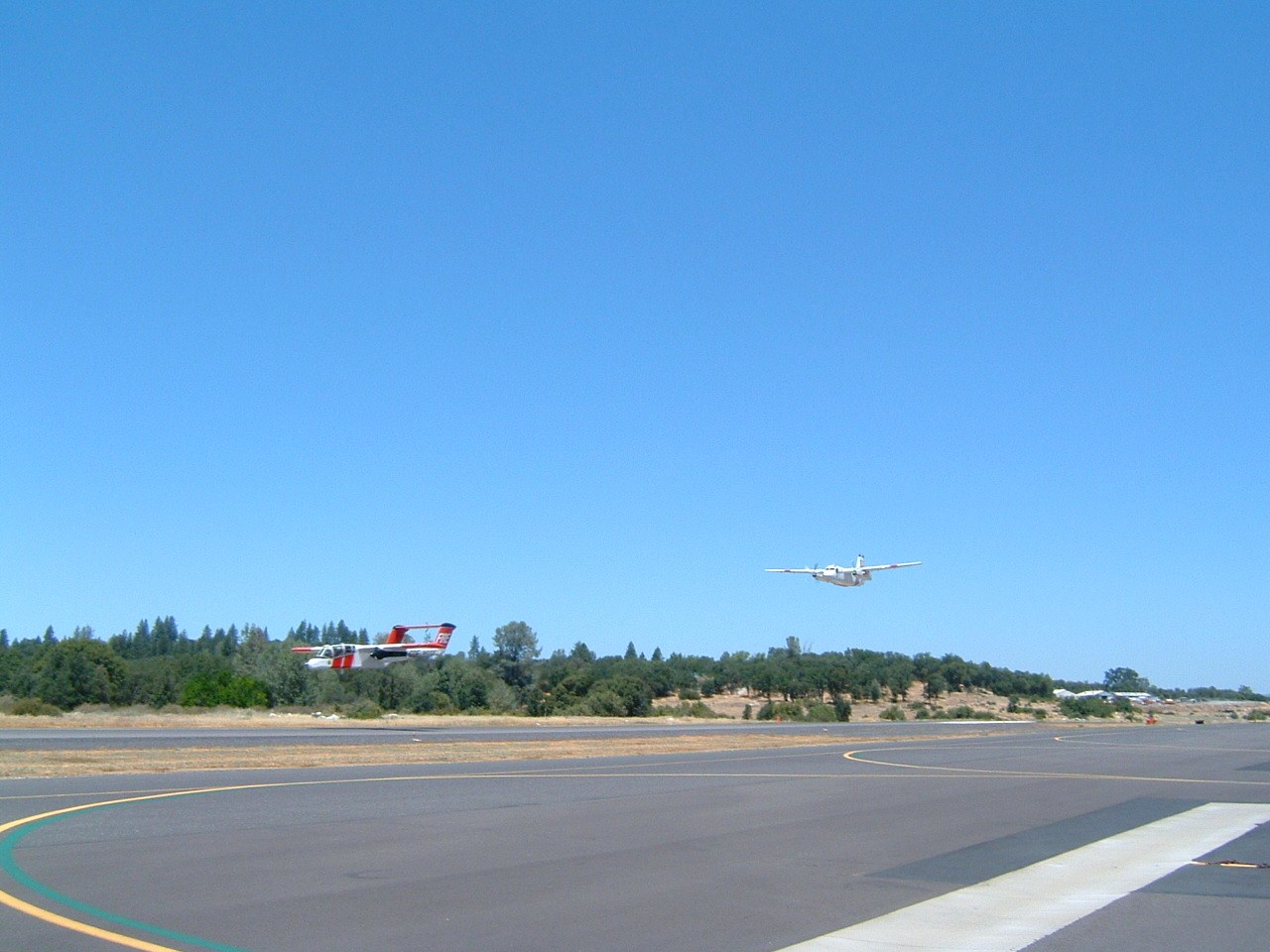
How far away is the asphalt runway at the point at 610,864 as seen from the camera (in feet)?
30.9

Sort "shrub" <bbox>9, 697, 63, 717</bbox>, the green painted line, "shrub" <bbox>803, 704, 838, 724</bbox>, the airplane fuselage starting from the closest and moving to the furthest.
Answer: the green painted line → "shrub" <bbox>9, 697, 63, 717</bbox> → the airplane fuselage → "shrub" <bbox>803, 704, 838, 724</bbox>

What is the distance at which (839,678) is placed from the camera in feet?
462

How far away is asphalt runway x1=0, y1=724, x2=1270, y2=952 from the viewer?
371 inches

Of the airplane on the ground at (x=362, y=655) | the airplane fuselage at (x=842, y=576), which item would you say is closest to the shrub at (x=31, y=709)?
the airplane on the ground at (x=362, y=655)

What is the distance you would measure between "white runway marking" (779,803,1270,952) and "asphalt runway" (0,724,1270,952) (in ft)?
0.18

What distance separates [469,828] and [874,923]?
24.9 feet

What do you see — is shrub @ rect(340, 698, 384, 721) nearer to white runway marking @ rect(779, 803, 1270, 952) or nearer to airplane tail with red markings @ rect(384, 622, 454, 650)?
airplane tail with red markings @ rect(384, 622, 454, 650)

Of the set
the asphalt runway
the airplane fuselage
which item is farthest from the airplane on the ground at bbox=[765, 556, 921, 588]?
the asphalt runway

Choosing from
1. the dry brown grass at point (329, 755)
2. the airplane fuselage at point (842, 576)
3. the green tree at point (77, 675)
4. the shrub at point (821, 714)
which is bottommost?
the dry brown grass at point (329, 755)

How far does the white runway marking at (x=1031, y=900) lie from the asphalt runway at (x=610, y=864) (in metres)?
0.06

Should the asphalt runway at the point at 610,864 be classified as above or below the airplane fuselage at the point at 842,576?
below

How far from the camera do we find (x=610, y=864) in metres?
12.9

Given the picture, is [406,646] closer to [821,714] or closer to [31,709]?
[31,709]

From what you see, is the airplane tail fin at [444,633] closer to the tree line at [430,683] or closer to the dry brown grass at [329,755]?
the tree line at [430,683]
